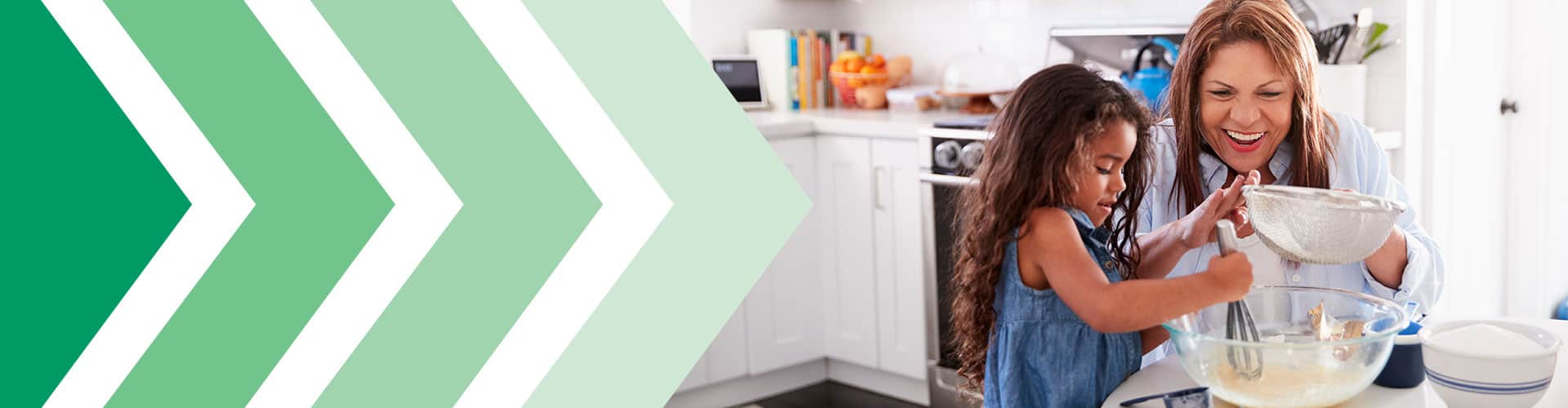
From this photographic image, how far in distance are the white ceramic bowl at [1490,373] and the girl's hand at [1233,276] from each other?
198 mm

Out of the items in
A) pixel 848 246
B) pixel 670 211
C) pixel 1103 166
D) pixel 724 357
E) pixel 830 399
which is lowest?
pixel 830 399

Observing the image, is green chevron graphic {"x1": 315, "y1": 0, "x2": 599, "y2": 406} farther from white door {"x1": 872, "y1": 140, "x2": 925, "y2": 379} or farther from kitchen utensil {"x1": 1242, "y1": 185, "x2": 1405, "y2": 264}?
kitchen utensil {"x1": 1242, "y1": 185, "x2": 1405, "y2": 264}

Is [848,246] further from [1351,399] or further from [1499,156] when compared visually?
[1351,399]

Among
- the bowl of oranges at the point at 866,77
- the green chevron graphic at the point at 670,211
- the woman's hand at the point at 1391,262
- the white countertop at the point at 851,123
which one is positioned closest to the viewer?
the woman's hand at the point at 1391,262

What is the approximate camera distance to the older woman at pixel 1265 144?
5.30ft

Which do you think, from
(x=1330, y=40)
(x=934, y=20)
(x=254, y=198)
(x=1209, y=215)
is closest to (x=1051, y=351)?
(x=1209, y=215)

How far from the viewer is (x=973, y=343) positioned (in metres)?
1.49

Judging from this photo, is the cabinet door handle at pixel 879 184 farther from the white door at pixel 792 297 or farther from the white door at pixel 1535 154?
the white door at pixel 1535 154

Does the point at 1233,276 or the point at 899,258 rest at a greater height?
the point at 1233,276

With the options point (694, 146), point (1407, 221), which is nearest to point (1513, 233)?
point (1407, 221)

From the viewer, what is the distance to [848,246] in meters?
3.25

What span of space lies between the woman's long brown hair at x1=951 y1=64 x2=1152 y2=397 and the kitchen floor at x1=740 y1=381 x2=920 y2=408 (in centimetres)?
188

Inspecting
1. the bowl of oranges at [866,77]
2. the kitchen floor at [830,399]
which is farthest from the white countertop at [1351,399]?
the bowl of oranges at [866,77]

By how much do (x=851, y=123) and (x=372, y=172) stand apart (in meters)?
1.04
